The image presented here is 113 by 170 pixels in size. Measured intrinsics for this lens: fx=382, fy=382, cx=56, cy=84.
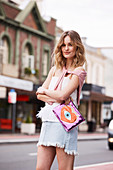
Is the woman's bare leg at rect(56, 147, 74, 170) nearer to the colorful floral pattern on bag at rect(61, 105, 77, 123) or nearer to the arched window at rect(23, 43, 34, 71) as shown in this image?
the colorful floral pattern on bag at rect(61, 105, 77, 123)

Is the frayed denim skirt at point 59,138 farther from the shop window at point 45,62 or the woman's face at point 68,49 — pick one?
the shop window at point 45,62

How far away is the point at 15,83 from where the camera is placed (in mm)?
22812

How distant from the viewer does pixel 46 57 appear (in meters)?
29.6

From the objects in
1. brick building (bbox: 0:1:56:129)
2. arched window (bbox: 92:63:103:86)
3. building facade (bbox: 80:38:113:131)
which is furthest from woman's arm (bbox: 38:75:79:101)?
arched window (bbox: 92:63:103:86)

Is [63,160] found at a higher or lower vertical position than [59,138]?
lower

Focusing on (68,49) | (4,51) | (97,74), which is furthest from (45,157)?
(97,74)

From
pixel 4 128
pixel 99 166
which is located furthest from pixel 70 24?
pixel 4 128

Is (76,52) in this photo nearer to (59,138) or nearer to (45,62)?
(59,138)

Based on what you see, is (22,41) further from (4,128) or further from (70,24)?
(70,24)

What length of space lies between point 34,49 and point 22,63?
1.97 metres

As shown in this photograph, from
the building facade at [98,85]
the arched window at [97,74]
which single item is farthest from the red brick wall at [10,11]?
the arched window at [97,74]

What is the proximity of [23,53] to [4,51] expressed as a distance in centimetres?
197

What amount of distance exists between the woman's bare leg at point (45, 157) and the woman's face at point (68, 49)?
2.66 ft

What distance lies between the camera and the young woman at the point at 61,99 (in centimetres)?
316
